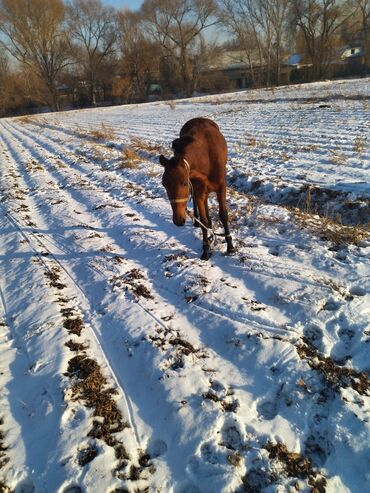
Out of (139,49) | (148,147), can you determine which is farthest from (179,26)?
(148,147)

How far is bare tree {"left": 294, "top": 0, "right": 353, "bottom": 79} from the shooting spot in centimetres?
4528

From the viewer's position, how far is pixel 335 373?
2.58m

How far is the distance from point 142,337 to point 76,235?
294 cm

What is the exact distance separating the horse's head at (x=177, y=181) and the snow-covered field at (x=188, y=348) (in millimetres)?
885

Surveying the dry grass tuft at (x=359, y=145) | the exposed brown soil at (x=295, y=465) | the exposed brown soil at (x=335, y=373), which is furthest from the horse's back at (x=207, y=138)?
the dry grass tuft at (x=359, y=145)

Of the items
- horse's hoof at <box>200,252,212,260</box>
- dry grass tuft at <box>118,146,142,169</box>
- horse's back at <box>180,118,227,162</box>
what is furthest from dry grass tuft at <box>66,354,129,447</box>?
dry grass tuft at <box>118,146,142,169</box>

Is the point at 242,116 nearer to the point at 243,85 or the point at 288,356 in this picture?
the point at 288,356

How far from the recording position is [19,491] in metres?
2.04

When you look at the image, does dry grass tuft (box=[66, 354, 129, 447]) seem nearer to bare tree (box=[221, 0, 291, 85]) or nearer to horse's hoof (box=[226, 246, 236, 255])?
horse's hoof (box=[226, 246, 236, 255])

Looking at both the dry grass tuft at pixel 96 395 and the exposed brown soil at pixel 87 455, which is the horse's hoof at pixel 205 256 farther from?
the exposed brown soil at pixel 87 455

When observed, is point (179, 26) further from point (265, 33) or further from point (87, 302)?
point (87, 302)

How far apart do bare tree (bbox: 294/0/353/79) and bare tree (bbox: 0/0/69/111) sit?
35.5 metres

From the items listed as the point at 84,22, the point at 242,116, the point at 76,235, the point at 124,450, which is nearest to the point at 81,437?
the point at 124,450

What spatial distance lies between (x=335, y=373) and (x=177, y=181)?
2.33 meters
